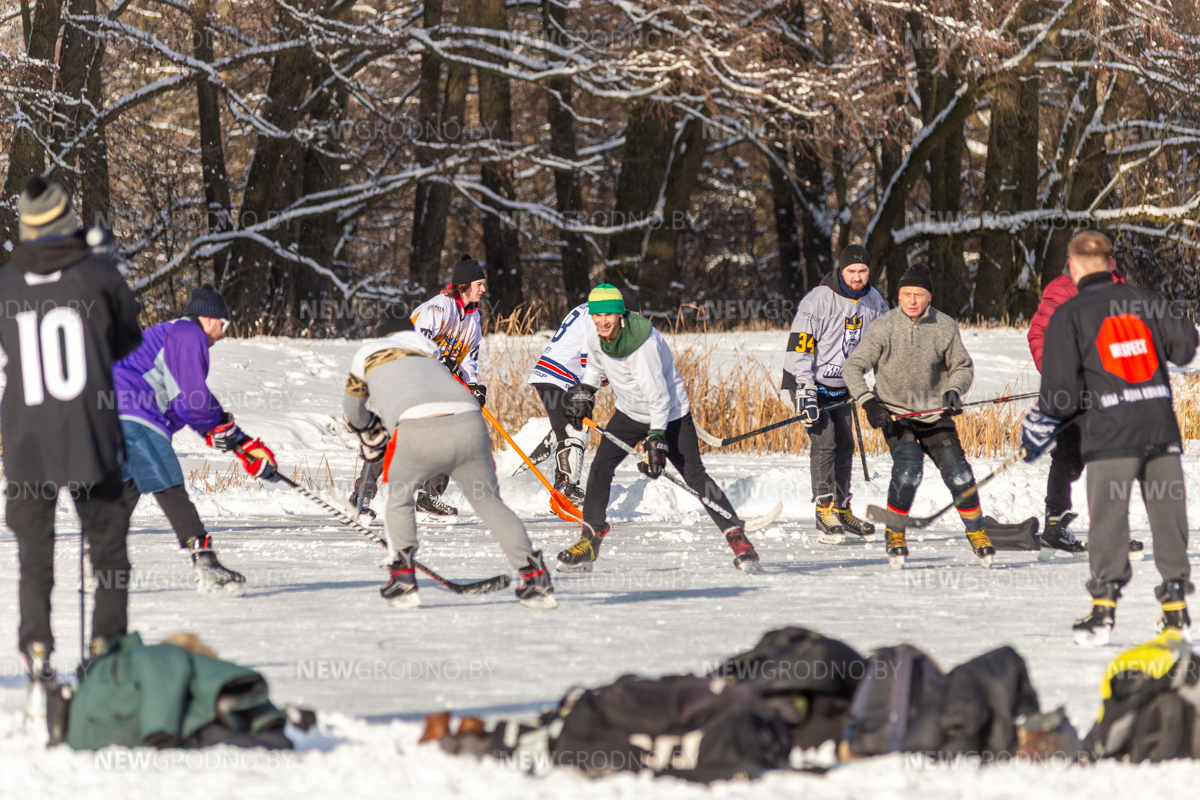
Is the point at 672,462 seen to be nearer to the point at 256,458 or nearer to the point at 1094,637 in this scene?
the point at 256,458

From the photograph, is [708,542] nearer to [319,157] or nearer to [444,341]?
[444,341]

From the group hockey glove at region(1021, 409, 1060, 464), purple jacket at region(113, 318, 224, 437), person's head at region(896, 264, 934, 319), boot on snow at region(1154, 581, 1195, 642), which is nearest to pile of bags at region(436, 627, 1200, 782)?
boot on snow at region(1154, 581, 1195, 642)

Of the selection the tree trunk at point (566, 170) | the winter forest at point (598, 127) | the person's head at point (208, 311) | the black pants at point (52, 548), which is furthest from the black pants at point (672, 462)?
the tree trunk at point (566, 170)

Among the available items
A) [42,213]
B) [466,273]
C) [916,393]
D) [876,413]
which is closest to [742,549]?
[876,413]

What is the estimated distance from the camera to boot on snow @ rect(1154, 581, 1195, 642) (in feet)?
16.8

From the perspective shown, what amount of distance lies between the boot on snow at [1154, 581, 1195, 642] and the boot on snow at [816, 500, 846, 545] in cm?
366

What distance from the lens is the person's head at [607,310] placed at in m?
7.03

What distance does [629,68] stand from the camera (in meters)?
17.2

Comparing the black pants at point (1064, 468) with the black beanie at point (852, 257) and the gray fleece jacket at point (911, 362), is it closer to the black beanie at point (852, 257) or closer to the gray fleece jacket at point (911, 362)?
the gray fleece jacket at point (911, 362)

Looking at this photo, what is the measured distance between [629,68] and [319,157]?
654 centimetres

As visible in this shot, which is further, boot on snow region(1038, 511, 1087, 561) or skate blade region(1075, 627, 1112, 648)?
boot on snow region(1038, 511, 1087, 561)

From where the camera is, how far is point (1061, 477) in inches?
307

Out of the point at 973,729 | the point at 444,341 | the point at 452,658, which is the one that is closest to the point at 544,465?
the point at 444,341

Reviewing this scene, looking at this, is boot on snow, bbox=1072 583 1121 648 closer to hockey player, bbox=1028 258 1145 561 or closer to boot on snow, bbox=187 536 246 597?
hockey player, bbox=1028 258 1145 561
